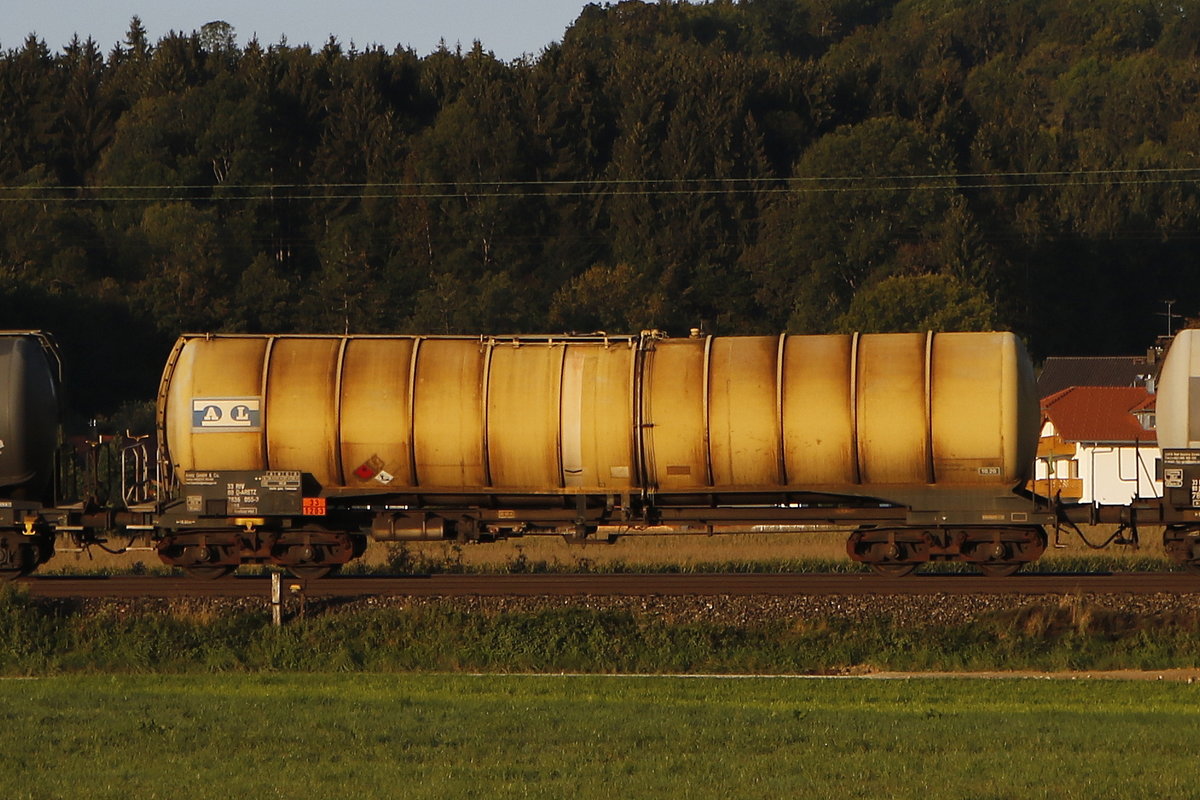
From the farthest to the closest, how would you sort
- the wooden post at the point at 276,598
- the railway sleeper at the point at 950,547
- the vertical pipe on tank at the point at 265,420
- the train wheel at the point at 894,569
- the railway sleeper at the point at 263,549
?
1. the railway sleeper at the point at 263,549
2. the vertical pipe on tank at the point at 265,420
3. the train wheel at the point at 894,569
4. the railway sleeper at the point at 950,547
5. the wooden post at the point at 276,598

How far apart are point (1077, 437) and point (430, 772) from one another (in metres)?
56.3

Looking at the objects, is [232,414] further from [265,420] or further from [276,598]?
[276,598]

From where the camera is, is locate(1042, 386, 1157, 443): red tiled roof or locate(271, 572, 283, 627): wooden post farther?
locate(1042, 386, 1157, 443): red tiled roof

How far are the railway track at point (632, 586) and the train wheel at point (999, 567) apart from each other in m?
0.43

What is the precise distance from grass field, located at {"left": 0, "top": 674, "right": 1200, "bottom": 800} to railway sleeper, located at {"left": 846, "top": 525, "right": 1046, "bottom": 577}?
6749 mm

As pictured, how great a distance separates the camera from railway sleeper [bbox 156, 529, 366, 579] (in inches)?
1004

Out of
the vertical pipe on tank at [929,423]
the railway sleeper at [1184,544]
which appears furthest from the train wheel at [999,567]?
the railway sleeper at [1184,544]

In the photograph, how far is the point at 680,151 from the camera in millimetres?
109938

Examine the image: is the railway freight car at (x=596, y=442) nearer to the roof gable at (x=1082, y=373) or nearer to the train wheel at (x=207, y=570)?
the train wheel at (x=207, y=570)

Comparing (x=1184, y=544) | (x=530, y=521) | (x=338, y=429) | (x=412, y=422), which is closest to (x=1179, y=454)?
(x=1184, y=544)

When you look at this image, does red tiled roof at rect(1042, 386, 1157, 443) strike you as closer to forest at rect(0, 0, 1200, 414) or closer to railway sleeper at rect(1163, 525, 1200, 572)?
forest at rect(0, 0, 1200, 414)

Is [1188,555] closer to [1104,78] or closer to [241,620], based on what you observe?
[241,620]

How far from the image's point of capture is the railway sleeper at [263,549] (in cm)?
2550

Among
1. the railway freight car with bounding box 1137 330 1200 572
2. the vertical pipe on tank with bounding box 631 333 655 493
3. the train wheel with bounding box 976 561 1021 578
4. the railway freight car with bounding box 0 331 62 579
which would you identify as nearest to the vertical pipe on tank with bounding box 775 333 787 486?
the vertical pipe on tank with bounding box 631 333 655 493
